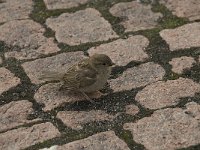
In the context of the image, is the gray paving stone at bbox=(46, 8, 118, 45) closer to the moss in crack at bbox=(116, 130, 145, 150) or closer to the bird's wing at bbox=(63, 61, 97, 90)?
the bird's wing at bbox=(63, 61, 97, 90)

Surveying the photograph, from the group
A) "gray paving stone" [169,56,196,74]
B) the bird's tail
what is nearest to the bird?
the bird's tail

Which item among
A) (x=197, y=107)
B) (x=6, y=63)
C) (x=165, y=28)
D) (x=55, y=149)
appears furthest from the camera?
(x=165, y=28)

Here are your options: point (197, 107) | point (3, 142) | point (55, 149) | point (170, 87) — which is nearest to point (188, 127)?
point (197, 107)

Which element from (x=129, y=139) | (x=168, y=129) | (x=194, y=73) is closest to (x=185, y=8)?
(x=194, y=73)

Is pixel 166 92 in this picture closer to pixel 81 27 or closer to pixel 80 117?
pixel 80 117

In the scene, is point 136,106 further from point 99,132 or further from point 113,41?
point 113,41

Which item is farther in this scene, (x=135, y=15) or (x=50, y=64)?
(x=135, y=15)

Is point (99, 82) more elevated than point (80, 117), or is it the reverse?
point (99, 82)
